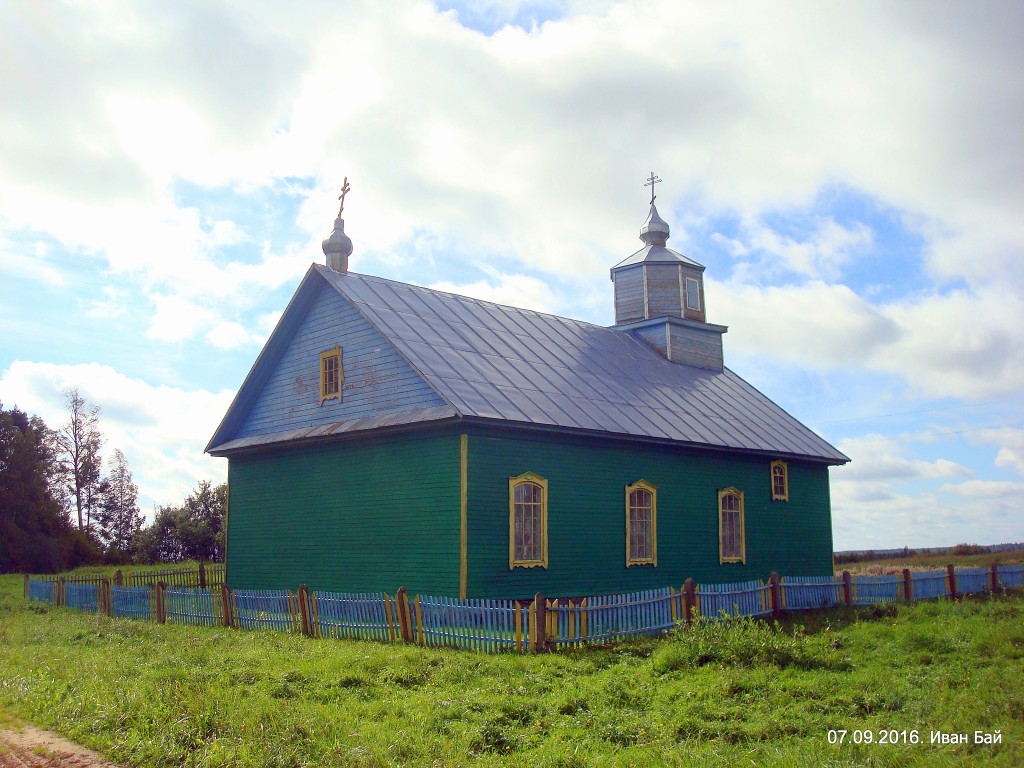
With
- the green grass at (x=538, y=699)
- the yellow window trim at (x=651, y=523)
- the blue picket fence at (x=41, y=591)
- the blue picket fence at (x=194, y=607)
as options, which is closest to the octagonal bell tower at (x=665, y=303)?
the yellow window trim at (x=651, y=523)

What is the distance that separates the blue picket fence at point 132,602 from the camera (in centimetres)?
1844

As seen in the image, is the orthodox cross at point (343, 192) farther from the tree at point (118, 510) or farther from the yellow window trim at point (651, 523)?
the tree at point (118, 510)

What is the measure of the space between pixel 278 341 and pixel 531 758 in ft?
49.7

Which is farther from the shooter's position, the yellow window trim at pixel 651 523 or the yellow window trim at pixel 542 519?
the yellow window trim at pixel 651 523

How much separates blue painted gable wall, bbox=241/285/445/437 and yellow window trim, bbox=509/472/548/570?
6.84 ft

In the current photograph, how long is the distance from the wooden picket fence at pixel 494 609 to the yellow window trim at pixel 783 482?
13.5 feet

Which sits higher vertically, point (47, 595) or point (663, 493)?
point (663, 493)

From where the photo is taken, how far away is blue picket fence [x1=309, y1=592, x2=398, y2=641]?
45.3ft

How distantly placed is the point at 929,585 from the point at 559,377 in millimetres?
9497

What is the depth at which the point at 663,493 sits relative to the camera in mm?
20234

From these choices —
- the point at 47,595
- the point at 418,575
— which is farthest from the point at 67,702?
the point at 47,595

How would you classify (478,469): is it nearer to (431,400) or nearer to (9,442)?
(431,400)

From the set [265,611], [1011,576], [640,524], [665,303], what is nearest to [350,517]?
[265,611]

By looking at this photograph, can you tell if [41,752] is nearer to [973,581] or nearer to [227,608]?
[227,608]
